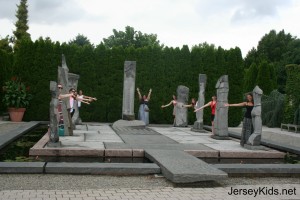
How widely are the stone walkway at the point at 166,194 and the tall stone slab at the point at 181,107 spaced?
39.5 ft

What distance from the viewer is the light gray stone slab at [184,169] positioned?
6594 mm

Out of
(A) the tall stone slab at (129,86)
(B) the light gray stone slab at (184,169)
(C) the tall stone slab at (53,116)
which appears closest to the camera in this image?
(B) the light gray stone slab at (184,169)

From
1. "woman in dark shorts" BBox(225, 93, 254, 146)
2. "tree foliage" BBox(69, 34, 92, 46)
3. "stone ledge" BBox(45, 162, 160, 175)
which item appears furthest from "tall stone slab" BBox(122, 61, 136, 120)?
"tree foliage" BBox(69, 34, 92, 46)

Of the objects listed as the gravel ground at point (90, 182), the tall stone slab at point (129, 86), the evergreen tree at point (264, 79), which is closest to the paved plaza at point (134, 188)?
the gravel ground at point (90, 182)

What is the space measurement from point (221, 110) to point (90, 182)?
701 centimetres

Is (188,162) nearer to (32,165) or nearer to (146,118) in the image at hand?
(32,165)

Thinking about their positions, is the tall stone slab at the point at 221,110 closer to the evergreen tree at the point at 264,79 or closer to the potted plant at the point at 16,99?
the potted plant at the point at 16,99

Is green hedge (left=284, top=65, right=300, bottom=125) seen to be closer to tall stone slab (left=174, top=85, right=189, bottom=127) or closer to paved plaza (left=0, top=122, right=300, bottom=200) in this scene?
tall stone slab (left=174, top=85, right=189, bottom=127)

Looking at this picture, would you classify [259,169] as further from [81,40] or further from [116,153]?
[81,40]

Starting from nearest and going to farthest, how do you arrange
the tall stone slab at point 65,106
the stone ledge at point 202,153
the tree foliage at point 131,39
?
the stone ledge at point 202,153 → the tall stone slab at point 65,106 → the tree foliage at point 131,39

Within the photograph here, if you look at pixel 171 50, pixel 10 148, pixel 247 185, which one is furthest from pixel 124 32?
pixel 247 185

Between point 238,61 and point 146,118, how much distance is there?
21.0 feet

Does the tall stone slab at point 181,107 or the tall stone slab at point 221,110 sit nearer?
the tall stone slab at point 221,110

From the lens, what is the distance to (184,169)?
23.1 ft
